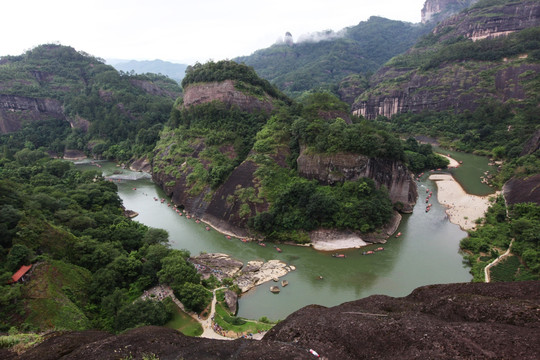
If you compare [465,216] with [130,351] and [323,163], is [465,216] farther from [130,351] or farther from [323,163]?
[130,351]

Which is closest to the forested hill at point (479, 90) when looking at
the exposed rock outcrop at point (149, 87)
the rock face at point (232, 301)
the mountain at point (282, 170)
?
the mountain at point (282, 170)

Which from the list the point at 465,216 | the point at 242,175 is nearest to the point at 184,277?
the point at 242,175

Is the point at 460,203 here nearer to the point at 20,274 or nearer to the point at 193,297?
the point at 193,297

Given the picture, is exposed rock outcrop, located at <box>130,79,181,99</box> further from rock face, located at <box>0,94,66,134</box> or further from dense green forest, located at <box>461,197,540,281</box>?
dense green forest, located at <box>461,197,540,281</box>

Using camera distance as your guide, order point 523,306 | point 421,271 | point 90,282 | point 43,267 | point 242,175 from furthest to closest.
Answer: point 242,175
point 421,271
point 90,282
point 43,267
point 523,306

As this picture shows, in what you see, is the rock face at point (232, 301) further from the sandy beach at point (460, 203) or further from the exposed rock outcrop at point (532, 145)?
the exposed rock outcrop at point (532, 145)

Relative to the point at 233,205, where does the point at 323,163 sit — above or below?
above

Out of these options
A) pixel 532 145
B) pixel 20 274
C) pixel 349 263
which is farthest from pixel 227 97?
pixel 532 145
